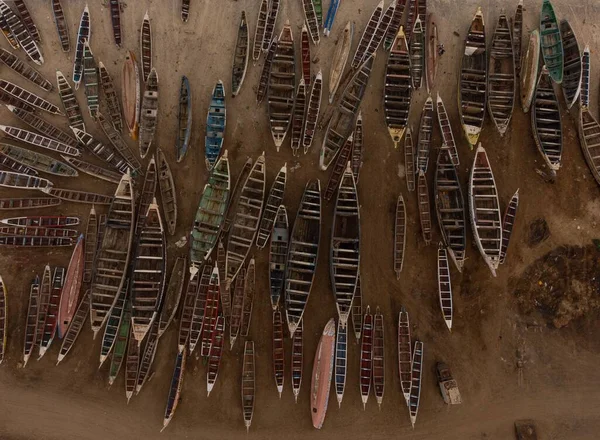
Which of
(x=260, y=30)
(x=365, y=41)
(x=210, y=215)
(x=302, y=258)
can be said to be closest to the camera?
(x=302, y=258)

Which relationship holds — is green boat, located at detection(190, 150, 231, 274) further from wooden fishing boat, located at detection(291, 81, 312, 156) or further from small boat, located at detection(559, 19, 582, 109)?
small boat, located at detection(559, 19, 582, 109)

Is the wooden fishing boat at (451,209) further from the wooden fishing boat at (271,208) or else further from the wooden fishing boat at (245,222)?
the wooden fishing boat at (245,222)

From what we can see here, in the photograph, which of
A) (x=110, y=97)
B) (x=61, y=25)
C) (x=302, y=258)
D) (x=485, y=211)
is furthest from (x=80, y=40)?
(x=485, y=211)

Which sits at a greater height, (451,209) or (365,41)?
(365,41)

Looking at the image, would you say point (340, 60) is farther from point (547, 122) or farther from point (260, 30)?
point (547, 122)

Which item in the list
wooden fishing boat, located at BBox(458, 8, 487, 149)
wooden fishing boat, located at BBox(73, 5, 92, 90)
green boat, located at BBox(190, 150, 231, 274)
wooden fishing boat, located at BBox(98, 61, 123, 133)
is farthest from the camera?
wooden fishing boat, located at BBox(458, 8, 487, 149)

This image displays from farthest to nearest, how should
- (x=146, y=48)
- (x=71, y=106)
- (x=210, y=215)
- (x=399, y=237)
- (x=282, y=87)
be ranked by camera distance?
(x=146, y=48) < (x=282, y=87) < (x=71, y=106) < (x=399, y=237) < (x=210, y=215)

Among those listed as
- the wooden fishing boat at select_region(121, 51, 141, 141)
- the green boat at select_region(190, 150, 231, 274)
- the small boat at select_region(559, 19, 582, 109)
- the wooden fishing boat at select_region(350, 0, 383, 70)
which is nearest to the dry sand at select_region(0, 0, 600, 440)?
the wooden fishing boat at select_region(350, 0, 383, 70)
